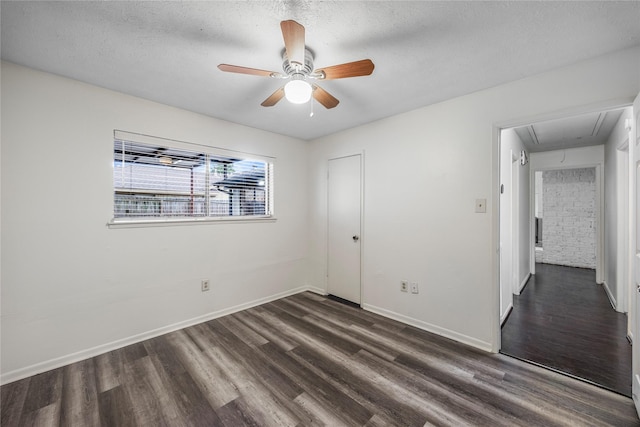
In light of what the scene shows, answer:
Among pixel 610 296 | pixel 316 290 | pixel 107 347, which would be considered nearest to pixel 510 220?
pixel 610 296

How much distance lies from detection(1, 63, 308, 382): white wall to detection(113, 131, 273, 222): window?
0.36ft

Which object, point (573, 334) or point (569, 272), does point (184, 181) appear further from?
point (569, 272)

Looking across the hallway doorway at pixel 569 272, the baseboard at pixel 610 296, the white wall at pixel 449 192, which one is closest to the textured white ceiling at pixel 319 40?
the white wall at pixel 449 192

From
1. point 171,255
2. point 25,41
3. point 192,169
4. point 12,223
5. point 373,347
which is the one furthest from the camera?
point 192,169

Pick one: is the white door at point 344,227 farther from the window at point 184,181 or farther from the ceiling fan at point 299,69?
the ceiling fan at point 299,69

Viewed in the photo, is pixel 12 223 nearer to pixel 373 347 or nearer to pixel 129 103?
pixel 129 103

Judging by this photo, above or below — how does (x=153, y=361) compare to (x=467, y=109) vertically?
below

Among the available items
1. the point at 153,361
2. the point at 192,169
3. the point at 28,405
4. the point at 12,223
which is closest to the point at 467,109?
the point at 192,169

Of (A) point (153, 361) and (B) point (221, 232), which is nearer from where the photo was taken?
(A) point (153, 361)

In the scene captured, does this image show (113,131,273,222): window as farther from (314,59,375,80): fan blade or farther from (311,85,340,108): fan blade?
(314,59,375,80): fan blade

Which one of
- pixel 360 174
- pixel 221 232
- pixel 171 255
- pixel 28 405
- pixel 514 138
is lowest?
pixel 28 405

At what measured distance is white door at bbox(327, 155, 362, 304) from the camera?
346 centimetres

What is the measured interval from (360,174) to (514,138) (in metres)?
2.17

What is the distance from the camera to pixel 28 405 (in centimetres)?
171
